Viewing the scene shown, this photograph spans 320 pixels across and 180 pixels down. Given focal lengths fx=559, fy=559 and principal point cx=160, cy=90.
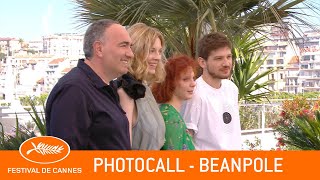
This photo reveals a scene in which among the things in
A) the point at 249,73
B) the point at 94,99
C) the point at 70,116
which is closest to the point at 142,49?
the point at 94,99

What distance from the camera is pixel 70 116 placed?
63.4 inches

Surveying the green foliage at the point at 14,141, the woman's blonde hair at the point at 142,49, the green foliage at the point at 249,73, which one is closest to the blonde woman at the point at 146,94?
the woman's blonde hair at the point at 142,49

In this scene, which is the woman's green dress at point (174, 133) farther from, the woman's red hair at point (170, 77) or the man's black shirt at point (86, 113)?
the man's black shirt at point (86, 113)

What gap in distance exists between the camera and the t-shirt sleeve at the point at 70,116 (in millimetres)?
1612

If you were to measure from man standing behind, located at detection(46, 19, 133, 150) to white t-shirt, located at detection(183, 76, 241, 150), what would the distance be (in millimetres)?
617

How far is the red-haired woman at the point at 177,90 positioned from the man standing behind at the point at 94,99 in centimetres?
37

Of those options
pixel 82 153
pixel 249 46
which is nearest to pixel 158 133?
pixel 82 153

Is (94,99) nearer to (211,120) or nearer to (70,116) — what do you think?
(70,116)

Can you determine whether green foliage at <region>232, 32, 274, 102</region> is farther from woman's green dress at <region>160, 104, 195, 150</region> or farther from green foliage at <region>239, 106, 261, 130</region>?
woman's green dress at <region>160, 104, 195, 150</region>

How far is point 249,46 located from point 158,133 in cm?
580

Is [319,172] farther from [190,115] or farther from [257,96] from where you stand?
[257,96]

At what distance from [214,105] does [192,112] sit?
110mm

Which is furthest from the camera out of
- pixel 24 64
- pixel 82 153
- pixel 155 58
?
pixel 24 64

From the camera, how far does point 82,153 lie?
Answer: 1724 mm
